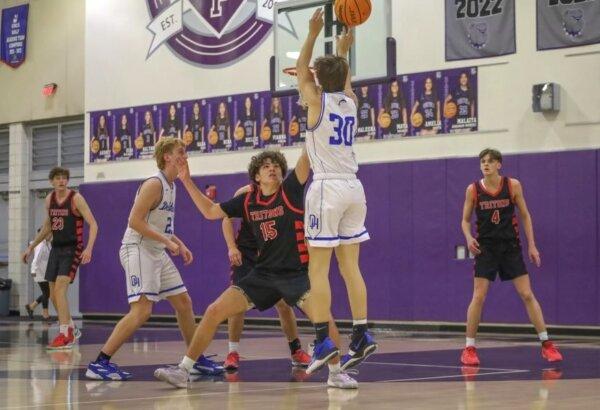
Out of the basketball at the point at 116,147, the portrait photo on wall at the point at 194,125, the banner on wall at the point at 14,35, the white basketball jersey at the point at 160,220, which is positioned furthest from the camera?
the banner on wall at the point at 14,35

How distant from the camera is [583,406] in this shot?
6.61 metres

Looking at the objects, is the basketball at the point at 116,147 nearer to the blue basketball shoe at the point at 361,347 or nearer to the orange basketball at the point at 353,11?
the orange basketball at the point at 353,11

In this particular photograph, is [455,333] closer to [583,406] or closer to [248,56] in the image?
[248,56]

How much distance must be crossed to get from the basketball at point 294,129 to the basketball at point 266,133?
1.60ft

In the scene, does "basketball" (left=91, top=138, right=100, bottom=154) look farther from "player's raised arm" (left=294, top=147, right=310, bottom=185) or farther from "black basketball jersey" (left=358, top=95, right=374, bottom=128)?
"player's raised arm" (left=294, top=147, right=310, bottom=185)

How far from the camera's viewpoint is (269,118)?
1880 cm

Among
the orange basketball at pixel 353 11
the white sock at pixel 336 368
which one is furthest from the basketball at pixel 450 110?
the white sock at pixel 336 368

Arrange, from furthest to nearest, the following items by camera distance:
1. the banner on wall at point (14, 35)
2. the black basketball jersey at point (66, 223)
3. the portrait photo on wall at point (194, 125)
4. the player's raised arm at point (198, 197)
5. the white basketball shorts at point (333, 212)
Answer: the banner on wall at point (14, 35)
the portrait photo on wall at point (194, 125)
the black basketball jersey at point (66, 223)
the player's raised arm at point (198, 197)
the white basketball shorts at point (333, 212)

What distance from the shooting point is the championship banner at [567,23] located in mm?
14820

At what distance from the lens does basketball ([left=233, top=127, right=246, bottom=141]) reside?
19188 mm

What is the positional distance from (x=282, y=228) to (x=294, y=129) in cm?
1044

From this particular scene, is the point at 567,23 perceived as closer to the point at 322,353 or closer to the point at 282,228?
the point at 282,228

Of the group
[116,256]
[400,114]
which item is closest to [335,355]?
[400,114]

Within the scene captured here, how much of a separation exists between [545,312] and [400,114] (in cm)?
384
